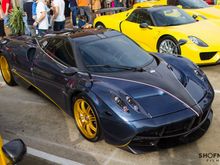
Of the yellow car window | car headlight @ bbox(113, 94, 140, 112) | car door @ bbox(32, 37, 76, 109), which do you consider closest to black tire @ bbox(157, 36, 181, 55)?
the yellow car window

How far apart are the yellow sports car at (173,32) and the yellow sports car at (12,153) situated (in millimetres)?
4989

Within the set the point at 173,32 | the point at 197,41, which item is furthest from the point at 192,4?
the point at 197,41

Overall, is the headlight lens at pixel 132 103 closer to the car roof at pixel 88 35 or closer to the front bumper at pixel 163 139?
the front bumper at pixel 163 139

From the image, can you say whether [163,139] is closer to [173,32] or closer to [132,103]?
[132,103]

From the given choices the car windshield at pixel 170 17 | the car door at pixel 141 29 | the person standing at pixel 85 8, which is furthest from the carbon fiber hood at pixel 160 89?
the person standing at pixel 85 8

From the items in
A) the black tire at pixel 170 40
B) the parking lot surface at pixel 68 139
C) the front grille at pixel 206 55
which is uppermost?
the black tire at pixel 170 40

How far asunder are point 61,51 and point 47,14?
4.46m

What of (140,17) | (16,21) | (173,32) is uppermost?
(140,17)

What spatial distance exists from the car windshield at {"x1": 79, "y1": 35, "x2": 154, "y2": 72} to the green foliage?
574 centimetres

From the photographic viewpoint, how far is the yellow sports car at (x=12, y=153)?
257 cm

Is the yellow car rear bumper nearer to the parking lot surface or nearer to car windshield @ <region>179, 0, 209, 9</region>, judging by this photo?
the parking lot surface

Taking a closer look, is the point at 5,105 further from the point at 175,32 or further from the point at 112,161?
the point at 175,32

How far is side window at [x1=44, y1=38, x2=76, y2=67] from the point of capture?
5030 millimetres

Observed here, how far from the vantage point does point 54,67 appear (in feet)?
16.8
